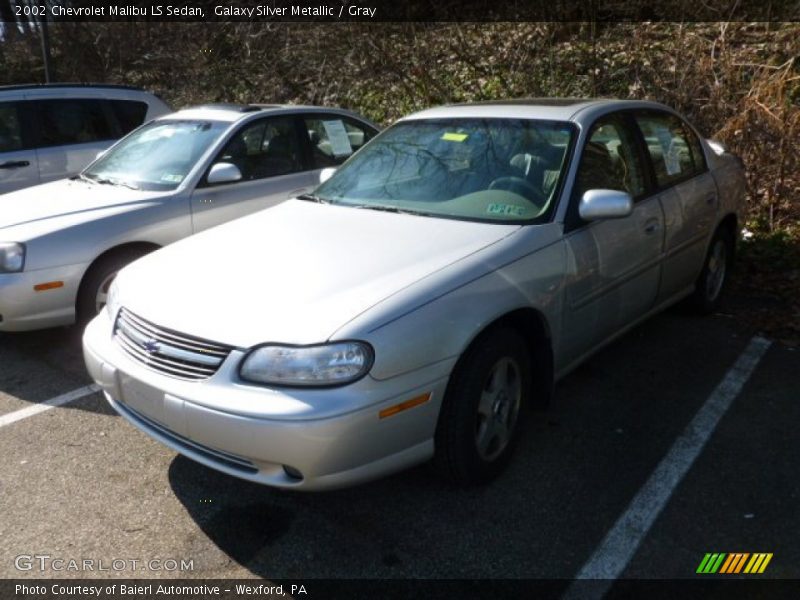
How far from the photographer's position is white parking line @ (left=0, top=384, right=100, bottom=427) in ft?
13.1

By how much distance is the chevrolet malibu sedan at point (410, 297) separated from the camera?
268 cm

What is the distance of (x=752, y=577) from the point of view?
9.01 ft

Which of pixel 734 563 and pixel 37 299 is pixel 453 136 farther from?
pixel 37 299

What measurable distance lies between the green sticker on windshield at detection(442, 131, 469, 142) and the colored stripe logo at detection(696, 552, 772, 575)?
2.42 m

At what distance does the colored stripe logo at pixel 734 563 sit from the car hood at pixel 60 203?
408cm

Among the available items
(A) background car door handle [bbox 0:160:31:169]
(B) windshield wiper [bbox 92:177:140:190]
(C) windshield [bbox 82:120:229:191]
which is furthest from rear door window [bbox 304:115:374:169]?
(A) background car door handle [bbox 0:160:31:169]

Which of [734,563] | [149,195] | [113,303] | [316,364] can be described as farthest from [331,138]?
[734,563]

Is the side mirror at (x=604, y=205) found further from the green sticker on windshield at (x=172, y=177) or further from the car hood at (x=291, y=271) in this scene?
the green sticker on windshield at (x=172, y=177)

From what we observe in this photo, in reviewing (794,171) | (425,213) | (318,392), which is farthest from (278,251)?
(794,171)

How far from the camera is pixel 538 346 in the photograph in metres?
3.48

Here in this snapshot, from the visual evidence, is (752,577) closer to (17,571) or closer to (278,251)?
(278,251)

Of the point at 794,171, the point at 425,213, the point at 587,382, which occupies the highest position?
the point at 425,213

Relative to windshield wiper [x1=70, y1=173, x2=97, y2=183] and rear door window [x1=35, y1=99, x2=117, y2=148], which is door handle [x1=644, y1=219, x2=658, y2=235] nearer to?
windshield wiper [x1=70, y1=173, x2=97, y2=183]

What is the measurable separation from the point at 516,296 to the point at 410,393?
29.0 inches
